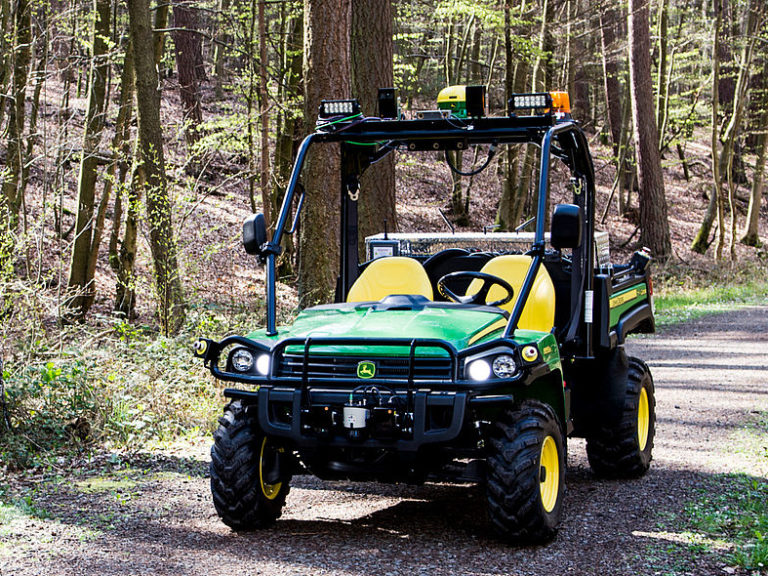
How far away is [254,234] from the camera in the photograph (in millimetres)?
5715

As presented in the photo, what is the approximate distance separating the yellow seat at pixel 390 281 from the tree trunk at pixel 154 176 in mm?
4923

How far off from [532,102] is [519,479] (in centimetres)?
245

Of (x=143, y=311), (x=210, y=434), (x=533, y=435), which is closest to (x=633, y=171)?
(x=143, y=311)

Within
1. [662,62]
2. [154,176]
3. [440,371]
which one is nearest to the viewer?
[440,371]

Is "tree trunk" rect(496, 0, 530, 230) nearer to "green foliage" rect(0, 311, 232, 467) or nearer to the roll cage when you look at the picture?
"green foliage" rect(0, 311, 232, 467)

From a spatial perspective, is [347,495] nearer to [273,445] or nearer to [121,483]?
[273,445]

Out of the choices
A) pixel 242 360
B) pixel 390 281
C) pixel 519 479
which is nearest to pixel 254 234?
pixel 242 360

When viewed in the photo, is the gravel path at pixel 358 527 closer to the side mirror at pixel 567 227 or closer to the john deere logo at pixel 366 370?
the john deere logo at pixel 366 370

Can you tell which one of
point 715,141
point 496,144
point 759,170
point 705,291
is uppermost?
point 715,141

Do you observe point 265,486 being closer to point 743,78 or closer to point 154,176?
point 154,176

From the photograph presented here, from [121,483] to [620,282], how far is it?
4.05 meters

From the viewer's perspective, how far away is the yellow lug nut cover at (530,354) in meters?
5.09

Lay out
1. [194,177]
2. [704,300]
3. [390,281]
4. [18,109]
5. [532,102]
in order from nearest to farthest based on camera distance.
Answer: [532,102]
[390,281]
[18,109]
[704,300]
[194,177]

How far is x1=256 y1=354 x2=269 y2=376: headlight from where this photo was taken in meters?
5.54
